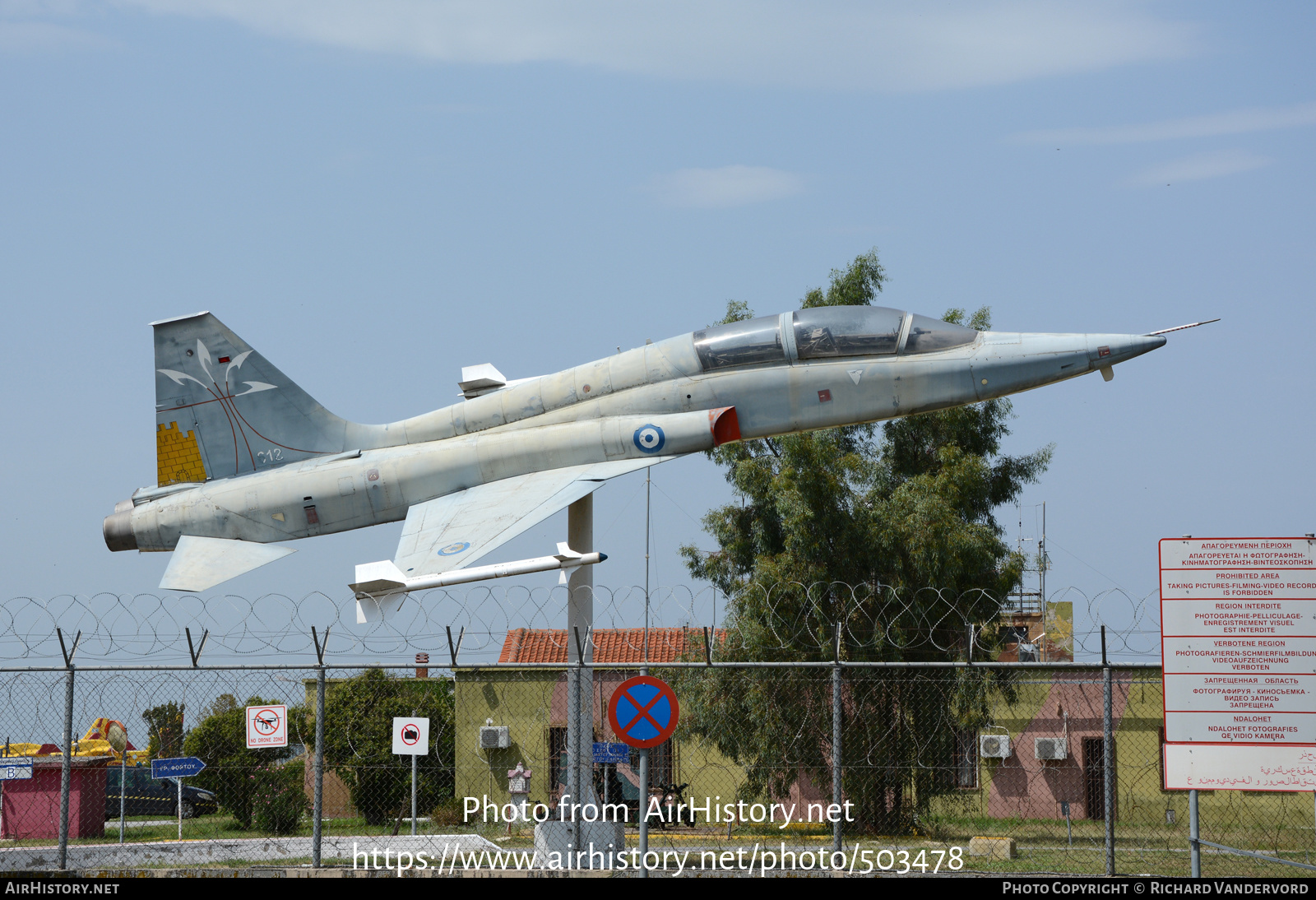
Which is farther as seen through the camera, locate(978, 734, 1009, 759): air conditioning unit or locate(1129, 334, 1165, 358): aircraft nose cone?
locate(978, 734, 1009, 759): air conditioning unit

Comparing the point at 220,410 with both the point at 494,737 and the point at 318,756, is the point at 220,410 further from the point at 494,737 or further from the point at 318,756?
the point at 494,737

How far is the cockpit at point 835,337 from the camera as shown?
613 inches

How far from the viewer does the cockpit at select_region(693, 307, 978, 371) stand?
15562mm

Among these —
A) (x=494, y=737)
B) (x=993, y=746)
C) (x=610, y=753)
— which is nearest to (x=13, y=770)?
(x=610, y=753)

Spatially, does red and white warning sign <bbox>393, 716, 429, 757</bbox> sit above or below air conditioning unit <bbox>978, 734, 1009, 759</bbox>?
above

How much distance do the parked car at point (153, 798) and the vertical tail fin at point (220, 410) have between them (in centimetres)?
1686

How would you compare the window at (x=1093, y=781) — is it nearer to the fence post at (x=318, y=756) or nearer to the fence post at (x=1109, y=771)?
the fence post at (x=1109, y=771)

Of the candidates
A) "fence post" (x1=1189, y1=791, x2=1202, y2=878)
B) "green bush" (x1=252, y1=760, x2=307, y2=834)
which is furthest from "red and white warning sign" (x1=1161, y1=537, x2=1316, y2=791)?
"green bush" (x1=252, y1=760, x2=307, y2=834)

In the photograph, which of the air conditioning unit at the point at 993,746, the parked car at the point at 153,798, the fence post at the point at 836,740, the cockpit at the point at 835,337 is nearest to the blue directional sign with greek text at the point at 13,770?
the fence post at the point at 836,740

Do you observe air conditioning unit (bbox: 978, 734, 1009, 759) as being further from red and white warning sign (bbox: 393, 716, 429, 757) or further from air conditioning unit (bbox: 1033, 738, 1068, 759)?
red and white warning sign (bbox: 393, 716, 429, 757)

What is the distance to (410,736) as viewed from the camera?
16.4 metres

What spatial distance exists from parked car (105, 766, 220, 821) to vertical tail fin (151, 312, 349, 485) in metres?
16.9

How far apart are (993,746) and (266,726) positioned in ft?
53.8
